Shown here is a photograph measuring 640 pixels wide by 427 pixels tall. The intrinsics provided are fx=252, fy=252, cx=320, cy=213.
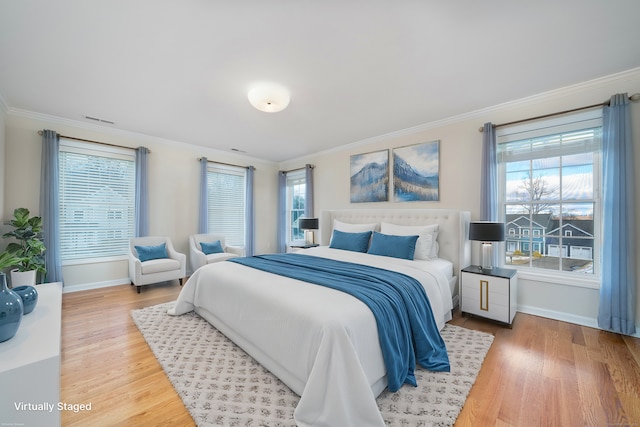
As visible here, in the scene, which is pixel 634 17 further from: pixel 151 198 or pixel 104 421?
pixel 151 198

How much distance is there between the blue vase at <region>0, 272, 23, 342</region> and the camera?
4.11 feet

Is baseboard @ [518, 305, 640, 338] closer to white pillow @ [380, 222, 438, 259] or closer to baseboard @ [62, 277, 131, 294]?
white pillow @ [380, 222, 438, 259]

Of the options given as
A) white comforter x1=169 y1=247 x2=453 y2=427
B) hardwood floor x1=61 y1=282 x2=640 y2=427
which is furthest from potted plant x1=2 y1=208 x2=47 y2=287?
white comforter x1=169 y1=247 x2=453 y2=427

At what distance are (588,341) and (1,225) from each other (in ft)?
23.1

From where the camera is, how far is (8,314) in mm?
1264

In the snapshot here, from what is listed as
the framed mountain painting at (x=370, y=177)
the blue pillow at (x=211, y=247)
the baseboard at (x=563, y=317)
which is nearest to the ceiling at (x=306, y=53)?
the framed mountain painting at (x=370, y=177)

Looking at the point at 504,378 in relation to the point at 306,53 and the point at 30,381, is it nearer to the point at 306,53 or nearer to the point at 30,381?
the point at 30,381

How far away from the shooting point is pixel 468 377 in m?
1.89

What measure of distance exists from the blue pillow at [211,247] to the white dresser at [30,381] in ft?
11.5

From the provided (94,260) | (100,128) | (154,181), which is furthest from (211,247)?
(100,128)

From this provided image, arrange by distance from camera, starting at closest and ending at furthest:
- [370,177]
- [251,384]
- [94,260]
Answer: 1. [251,384]
2. [94,260]
3. [370,177]

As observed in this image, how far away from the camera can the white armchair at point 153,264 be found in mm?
3859

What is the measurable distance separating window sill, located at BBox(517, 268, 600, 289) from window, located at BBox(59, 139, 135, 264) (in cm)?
615

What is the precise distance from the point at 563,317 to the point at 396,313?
248 centimetres
